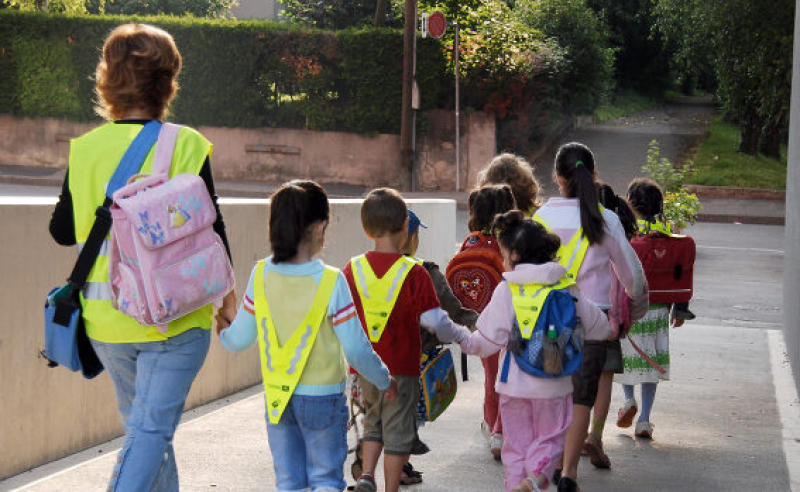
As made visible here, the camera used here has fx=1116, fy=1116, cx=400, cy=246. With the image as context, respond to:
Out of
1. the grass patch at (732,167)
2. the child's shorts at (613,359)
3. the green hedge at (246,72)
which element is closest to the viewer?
the child's shorts at (613,359)

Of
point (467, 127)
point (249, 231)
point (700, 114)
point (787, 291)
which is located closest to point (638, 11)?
point (700, 114)

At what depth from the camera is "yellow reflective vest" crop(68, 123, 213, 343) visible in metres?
3.53

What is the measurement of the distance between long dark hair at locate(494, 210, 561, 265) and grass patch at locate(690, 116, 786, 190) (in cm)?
2302

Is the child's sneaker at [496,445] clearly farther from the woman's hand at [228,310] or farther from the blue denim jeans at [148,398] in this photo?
the blue denim jeans at [148,398]

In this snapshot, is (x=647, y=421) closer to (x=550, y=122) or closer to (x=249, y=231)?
(x=249, y=231)

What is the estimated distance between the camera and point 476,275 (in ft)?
18.1

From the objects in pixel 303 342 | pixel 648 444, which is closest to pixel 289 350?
pixel 303 342

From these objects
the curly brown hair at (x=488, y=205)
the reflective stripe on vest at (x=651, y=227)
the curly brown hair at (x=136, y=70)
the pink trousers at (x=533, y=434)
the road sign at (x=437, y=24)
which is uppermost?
the road sign at (x=437, y=24)

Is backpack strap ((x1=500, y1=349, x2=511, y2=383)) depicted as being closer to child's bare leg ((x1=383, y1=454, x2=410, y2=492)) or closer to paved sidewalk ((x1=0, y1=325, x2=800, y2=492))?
child's bare leg ((x1=383, y1=454, x2=410, y2=492))

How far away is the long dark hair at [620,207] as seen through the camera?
19.3 feet

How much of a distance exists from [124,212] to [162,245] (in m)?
0.15

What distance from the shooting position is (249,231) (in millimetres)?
7070

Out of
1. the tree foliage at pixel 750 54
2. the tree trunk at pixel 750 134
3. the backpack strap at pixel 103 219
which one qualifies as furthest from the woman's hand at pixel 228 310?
the tree trunk at pixel 750 134

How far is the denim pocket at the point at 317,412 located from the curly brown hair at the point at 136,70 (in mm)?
1090
